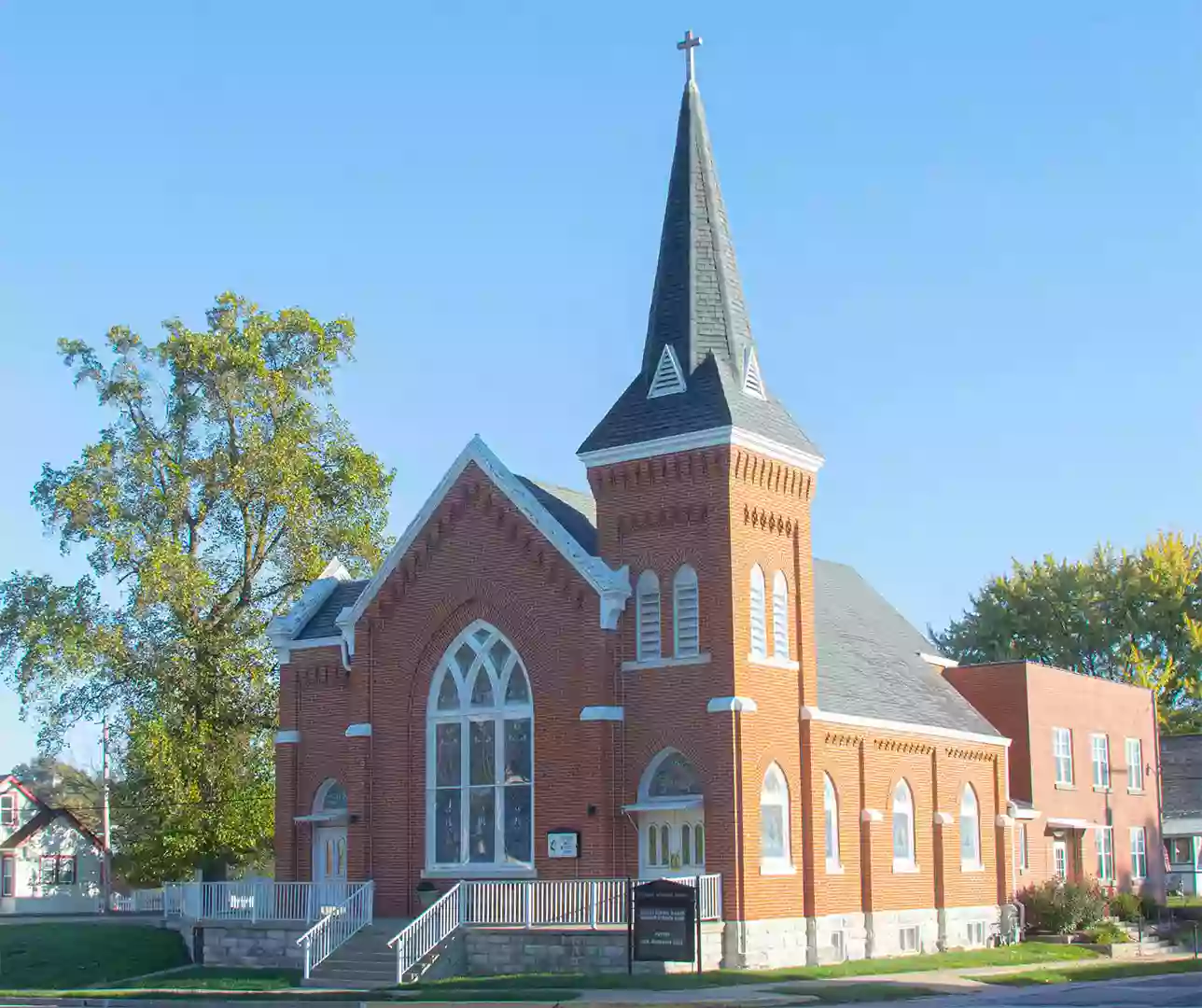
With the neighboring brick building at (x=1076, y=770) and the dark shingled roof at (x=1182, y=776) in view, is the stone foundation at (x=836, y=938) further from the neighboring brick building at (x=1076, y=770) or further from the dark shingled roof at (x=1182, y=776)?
the dark shingled roof at (x=1182, y=776)

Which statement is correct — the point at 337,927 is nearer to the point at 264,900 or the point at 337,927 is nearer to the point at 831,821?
the point at 264,900

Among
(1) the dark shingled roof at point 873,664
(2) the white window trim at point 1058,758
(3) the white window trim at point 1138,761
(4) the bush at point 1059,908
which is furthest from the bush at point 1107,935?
(3) the white window trim at point 1138,761

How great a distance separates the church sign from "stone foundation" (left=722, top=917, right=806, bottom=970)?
8.42 ft

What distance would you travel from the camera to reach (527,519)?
34.8 m

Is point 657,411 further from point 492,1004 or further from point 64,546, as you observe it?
point 64,546

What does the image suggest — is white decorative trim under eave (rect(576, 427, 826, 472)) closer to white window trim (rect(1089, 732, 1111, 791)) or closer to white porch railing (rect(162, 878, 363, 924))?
white porch railing (rect(162, 878, 363, 924))

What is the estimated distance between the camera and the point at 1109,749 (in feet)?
161

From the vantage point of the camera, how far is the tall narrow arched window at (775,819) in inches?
1286

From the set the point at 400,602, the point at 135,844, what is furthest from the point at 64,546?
the point at 400,602

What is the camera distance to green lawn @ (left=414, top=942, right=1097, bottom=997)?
2802cm

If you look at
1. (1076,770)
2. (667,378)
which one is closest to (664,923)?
(667,378)

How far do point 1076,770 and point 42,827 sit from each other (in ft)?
180

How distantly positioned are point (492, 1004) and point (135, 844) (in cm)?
2960

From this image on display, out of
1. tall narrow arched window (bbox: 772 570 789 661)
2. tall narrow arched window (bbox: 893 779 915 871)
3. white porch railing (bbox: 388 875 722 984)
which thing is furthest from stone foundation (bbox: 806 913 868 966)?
tall narrow arched window (bbox: 772 570 789 661)
